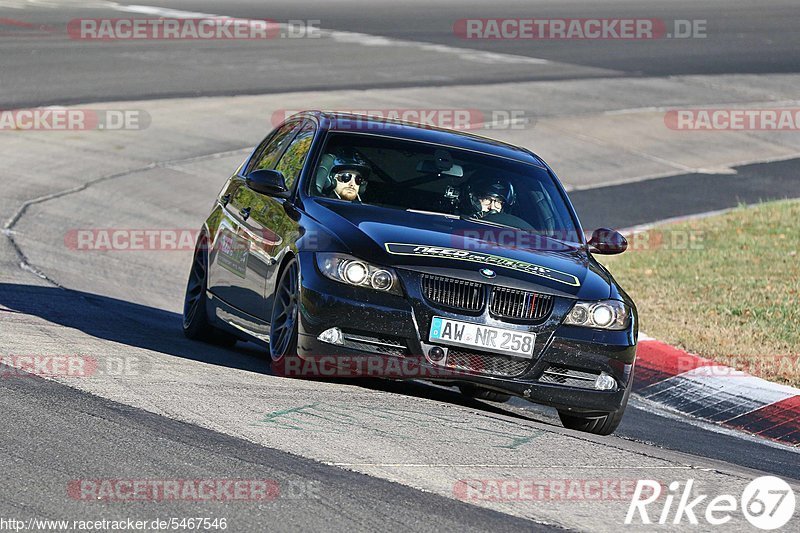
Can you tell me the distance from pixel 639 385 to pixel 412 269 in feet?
11.1

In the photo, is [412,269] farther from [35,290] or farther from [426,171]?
[35,290]

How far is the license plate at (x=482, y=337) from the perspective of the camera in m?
7.70

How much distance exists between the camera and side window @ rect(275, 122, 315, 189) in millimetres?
9242

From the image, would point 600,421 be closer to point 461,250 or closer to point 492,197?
point 461,250

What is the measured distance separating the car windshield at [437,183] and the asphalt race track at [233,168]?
1.16 meters

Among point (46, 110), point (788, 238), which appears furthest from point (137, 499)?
point (46, 110)

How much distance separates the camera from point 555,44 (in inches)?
1284

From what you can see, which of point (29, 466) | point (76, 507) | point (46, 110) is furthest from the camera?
point (46, 110)
